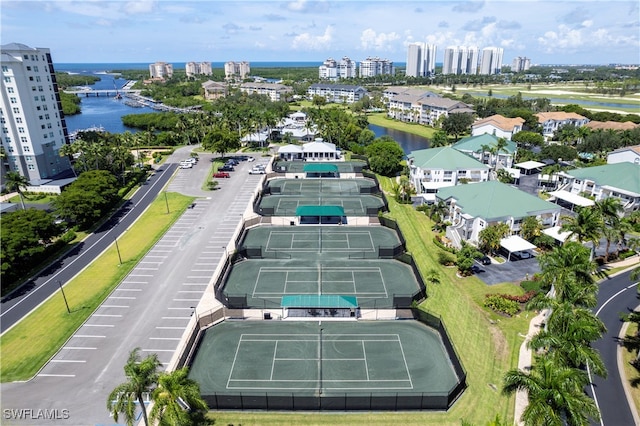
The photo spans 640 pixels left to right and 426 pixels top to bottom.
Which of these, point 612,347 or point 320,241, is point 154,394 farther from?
point 612,347

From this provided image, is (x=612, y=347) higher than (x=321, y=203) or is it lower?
lower

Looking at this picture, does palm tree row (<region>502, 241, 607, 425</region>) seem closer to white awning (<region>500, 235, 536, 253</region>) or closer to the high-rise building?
white awning (<region>500, 235, 536, 253</region>)

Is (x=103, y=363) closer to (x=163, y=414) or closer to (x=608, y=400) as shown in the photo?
(x=163, y=414)

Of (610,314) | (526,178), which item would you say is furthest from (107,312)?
(526,178)

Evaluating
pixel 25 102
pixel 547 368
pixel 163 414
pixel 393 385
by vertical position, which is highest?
pixel 25 102

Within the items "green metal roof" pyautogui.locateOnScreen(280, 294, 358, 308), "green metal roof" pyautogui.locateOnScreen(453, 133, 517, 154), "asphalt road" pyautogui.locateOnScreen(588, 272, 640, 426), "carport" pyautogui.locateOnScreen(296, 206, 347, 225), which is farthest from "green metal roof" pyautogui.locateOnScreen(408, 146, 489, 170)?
"green metal roof" pyautogui.locateOnScreen(280, 294, 358, 308)

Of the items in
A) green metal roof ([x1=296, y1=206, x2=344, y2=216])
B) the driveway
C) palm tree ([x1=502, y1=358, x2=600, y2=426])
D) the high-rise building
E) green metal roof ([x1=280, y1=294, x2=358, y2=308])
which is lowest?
the driveway

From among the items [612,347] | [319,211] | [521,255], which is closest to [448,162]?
[521,255]
